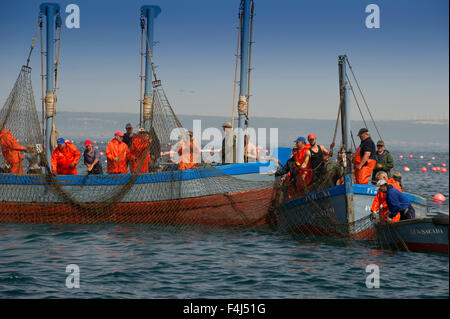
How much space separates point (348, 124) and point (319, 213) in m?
2.42

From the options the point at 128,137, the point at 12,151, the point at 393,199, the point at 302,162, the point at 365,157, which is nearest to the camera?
the point at 393,199

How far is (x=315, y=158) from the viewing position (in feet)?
49.4

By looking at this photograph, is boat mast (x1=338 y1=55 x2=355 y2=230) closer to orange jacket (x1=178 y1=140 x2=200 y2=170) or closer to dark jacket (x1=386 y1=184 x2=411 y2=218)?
dark jacket (x1=386 y1=184 x2=411 y2=218)

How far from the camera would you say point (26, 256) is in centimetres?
1332

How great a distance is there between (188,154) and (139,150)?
149 cm

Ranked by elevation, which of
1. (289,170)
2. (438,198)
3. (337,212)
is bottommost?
(438,198)

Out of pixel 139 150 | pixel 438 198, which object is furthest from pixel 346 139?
pixel 438 198

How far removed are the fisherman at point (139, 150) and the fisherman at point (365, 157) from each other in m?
6.17

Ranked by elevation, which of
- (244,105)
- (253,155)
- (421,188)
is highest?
(244,105)

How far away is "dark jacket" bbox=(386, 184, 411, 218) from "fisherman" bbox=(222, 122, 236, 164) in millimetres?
5658

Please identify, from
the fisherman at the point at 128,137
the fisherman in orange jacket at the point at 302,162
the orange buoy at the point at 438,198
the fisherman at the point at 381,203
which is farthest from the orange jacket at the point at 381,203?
the orange buoy at the point at 438,198

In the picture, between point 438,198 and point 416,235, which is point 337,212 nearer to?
point 416,235
